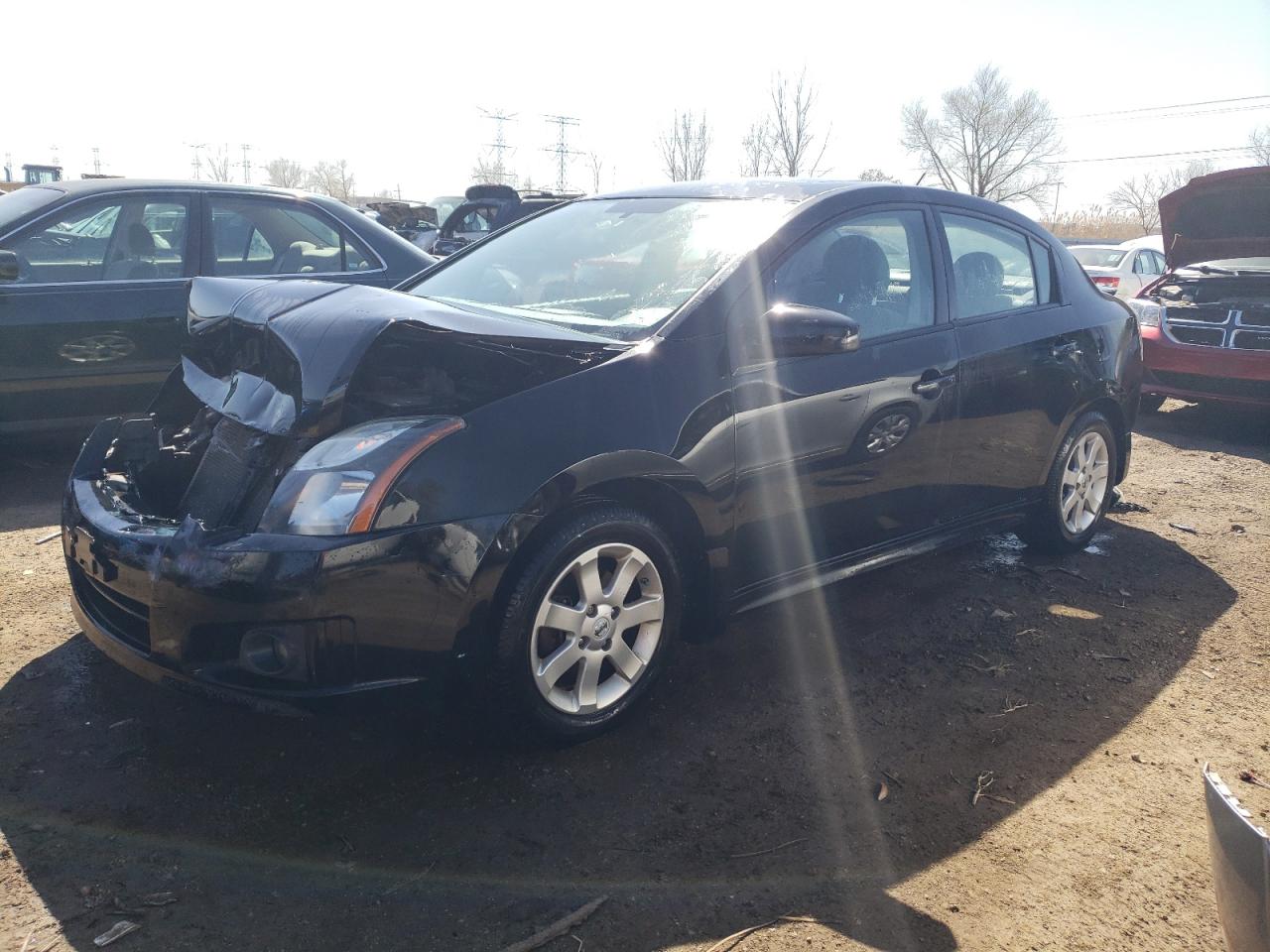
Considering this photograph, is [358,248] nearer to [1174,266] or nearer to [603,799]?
[603,799]

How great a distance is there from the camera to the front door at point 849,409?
3217mm

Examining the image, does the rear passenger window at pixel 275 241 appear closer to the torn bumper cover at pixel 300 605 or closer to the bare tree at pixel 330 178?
the torn bumper cover at pixel 300 605

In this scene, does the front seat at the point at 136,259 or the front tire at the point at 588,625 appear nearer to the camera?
the front tire at the point at 588,625

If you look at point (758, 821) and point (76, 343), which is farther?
point (76, 343)

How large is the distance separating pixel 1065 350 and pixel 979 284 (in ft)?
2.09

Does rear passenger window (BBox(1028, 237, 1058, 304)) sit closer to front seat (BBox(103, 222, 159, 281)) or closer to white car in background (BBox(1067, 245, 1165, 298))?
front seat (BBox(103, 222, 159, 281))

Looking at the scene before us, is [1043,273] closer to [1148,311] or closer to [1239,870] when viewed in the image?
[1239,870]

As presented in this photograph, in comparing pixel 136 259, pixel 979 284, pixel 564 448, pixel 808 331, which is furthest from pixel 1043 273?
pixel 136 259

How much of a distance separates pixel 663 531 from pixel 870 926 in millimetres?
1230

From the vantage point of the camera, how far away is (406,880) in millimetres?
2342

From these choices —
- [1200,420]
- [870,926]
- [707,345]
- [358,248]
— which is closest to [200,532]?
[707,345]

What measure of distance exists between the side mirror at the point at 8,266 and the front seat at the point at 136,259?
0.53m

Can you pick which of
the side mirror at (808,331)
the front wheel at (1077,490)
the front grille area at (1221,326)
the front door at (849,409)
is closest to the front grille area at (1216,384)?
the front grille area at (1221,326)

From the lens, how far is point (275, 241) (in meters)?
5.95
